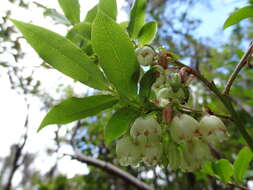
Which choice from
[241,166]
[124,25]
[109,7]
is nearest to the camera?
[109,7]

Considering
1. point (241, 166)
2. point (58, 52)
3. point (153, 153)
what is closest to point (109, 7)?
point (58, 52)

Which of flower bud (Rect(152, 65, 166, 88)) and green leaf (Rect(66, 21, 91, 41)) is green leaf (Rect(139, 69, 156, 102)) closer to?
flower bud (Rect(152, 65, 166, 88))

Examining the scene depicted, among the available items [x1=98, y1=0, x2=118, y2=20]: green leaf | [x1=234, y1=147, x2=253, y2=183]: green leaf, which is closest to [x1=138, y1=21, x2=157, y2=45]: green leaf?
[x1=98, y1=0, x2=118, y2=20]: green leaf

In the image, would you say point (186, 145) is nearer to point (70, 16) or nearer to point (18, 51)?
point (70, 16)

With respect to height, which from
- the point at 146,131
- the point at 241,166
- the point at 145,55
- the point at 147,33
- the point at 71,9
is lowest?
the point at 241,166

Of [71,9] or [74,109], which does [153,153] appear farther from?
[71,9]

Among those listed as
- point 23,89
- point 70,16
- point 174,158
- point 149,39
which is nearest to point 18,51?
point 23,89
